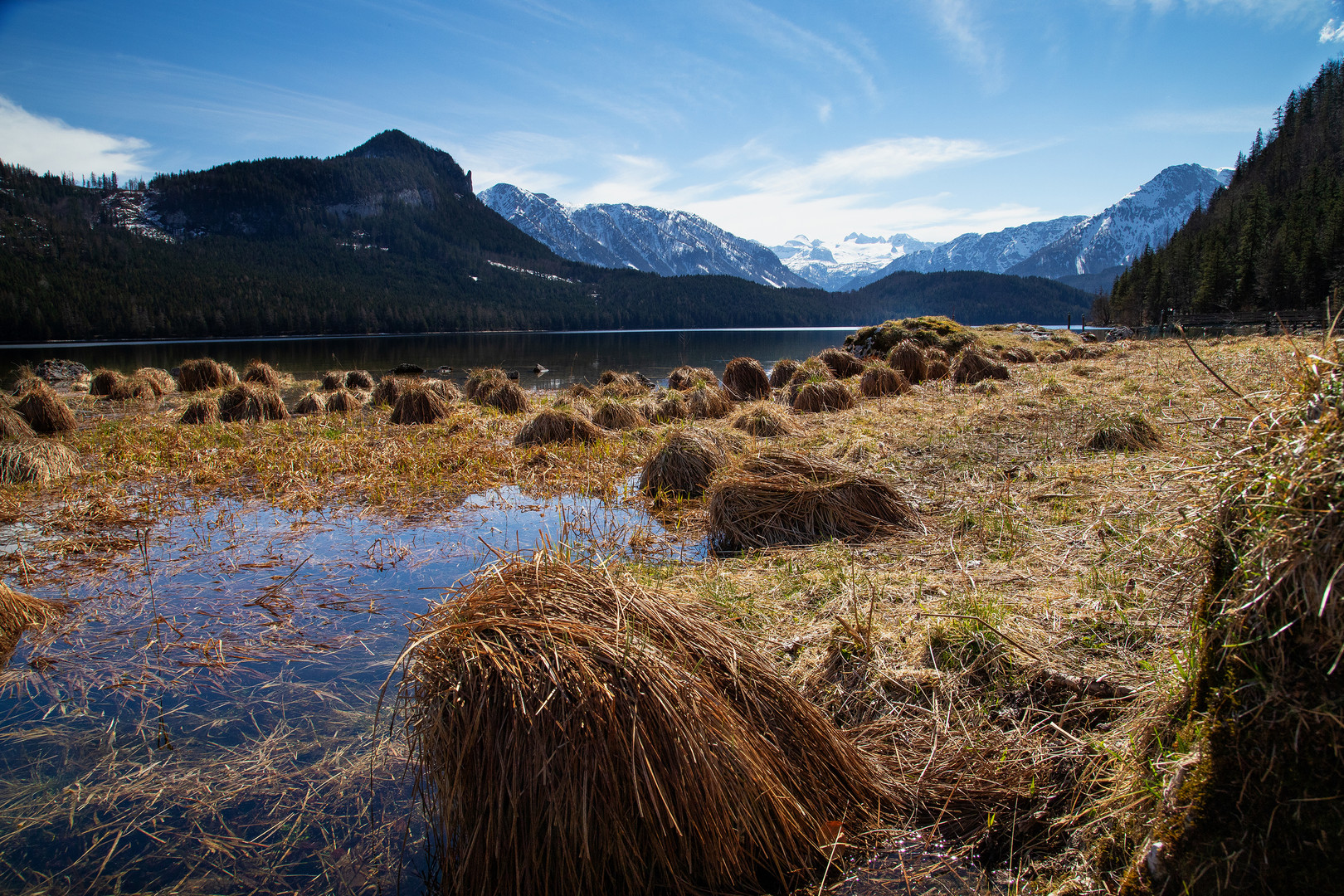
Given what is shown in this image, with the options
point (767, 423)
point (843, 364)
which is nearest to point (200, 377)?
point (767, 423)

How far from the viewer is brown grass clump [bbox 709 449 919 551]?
21.7ft

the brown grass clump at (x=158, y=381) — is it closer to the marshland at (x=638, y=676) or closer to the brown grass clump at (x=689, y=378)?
the marshland at (x=638, y=676)

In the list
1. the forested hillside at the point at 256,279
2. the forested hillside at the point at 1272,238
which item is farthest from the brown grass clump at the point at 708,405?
the forested hillside at the point at 256,279

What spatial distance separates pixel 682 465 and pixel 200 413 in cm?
1383

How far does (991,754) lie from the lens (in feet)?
10.2

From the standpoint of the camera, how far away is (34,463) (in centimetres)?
959

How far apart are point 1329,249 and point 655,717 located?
7603 centimetres

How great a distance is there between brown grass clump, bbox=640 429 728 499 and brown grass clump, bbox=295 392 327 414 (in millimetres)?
13164

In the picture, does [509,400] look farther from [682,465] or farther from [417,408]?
[682,465]

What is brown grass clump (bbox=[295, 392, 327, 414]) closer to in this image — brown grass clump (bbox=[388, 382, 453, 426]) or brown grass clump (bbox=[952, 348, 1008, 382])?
brown grass clump (bbox=[388, 382, 453, 426])

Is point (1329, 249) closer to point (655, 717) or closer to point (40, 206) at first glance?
point (655, 717)

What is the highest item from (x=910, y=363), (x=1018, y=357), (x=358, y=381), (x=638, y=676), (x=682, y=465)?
(x=1018, y=357)

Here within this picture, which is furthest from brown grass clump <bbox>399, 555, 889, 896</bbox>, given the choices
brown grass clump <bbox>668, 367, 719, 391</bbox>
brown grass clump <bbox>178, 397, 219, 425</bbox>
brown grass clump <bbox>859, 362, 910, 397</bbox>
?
brown grass clump <bbox>668, 367, 719, 391</bbox>

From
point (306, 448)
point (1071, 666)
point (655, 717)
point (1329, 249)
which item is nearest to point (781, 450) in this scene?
point (1071, 666)
